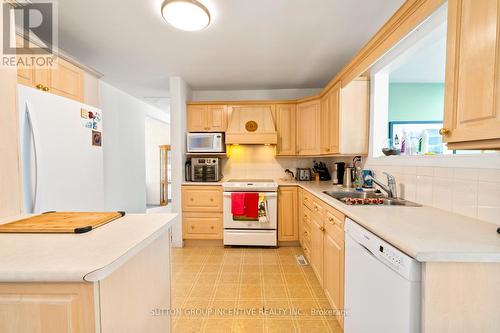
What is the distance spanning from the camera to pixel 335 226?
1678 mm

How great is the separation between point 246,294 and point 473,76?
2187mm

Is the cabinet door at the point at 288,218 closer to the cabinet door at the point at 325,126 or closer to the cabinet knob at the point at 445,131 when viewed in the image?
the cabinet door at the point at 325,126

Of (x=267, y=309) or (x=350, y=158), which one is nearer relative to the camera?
(x=267, y=309)

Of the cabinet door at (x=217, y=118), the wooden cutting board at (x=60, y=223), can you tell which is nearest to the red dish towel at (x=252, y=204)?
the cabinet door at (x=217, y=118)

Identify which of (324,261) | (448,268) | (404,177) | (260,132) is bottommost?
(324,261)

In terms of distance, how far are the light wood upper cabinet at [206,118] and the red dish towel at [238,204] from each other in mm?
1159

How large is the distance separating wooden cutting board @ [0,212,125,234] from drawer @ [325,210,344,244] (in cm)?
141

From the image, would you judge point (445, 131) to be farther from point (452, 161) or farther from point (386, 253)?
point (386, 253)

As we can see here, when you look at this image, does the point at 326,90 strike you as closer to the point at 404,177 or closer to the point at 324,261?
the point at 404,177

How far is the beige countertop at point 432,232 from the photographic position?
0.80 m

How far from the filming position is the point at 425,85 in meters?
3.27

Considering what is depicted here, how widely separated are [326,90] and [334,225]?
1.92m

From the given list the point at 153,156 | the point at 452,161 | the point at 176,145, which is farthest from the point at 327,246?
the point at 153,156

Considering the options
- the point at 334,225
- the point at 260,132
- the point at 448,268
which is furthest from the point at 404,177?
the point at 260,132
